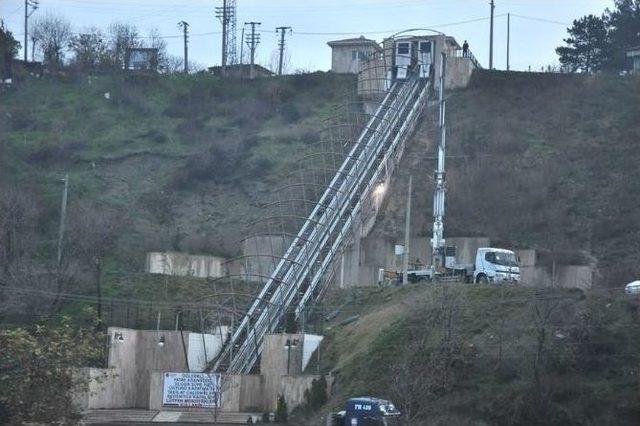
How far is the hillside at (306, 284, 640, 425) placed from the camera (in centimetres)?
4094

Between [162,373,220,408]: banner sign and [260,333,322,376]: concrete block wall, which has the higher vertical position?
[260,333,322,376]: concrete block wall

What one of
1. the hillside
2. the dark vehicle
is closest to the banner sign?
the hillside

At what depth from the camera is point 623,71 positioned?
331ft

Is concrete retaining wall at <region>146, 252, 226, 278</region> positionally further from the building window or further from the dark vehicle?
the dark vehicle

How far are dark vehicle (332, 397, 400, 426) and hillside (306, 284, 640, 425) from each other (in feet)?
8.43

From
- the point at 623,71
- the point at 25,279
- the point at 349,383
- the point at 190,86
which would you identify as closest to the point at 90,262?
the point at 25,279

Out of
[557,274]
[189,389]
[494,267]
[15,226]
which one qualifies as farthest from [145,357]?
[557,274]

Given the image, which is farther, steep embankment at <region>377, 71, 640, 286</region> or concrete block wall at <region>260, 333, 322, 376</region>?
steep embankment at <region>377, 71, 640, 286</region>

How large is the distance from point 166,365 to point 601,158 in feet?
111

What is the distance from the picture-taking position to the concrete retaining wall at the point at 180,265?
6738 centimetres

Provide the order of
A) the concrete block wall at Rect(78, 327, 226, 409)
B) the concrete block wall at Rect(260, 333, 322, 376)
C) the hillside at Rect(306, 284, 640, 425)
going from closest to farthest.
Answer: the hillside at Rect(306, 284, 640, 425) < the concrete block wall at Rect(260, 333, 322, 376) < the concrete block wall at Rect(78, 327, 226, 409)

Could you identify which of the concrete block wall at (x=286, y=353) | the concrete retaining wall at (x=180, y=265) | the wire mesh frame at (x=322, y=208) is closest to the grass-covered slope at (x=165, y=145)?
the concrete retaining wall at (x=180, y=265)

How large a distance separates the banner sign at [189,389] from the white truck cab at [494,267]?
13756 mm

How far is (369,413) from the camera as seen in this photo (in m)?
38.5
